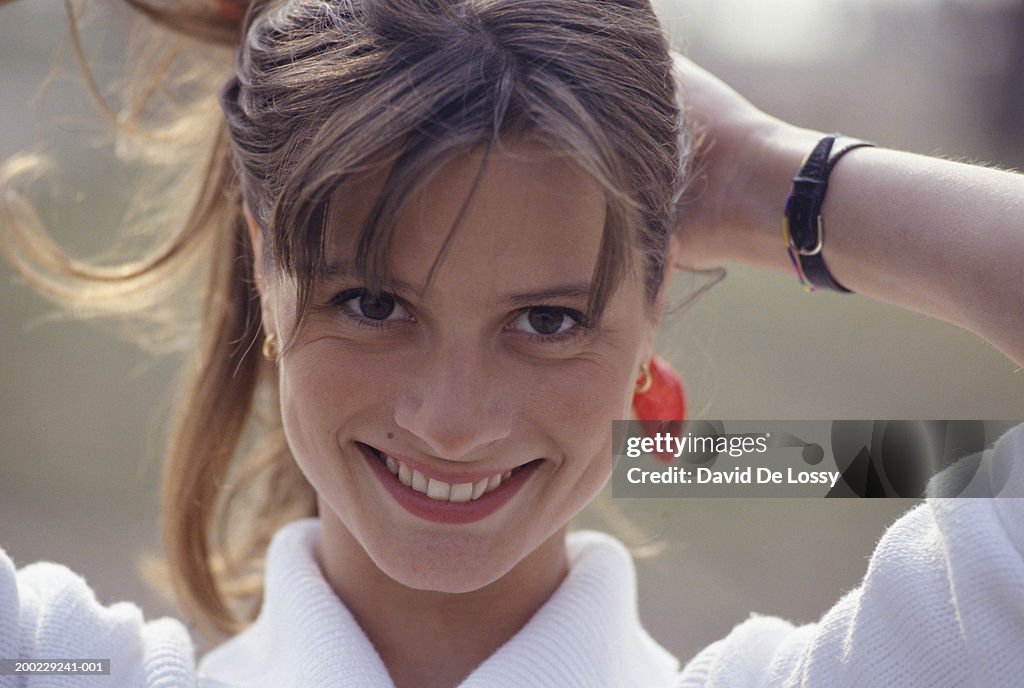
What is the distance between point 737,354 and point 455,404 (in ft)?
4.99

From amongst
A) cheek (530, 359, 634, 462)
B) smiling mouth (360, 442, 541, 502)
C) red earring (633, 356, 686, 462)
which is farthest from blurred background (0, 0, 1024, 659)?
smiling mouth (360, 442, 541, 502)

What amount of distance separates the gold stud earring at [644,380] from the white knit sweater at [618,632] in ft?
0.69

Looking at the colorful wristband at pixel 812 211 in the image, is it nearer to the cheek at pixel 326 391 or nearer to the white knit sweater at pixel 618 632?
the white knit sweater at pixel 618 632

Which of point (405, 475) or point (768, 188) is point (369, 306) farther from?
point (768, 188)

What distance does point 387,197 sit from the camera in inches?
44.3

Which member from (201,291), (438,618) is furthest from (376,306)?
(201,291)

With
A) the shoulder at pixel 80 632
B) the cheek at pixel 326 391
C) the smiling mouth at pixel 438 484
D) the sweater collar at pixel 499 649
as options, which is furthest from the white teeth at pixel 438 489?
the shoulder at pixel 80 632

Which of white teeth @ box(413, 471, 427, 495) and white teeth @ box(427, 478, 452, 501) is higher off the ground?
white teeth @ box(413, 471, 427, 495)

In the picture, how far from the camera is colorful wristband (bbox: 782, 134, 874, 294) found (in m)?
1.42

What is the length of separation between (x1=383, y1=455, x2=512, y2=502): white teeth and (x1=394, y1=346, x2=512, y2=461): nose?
0.06 m

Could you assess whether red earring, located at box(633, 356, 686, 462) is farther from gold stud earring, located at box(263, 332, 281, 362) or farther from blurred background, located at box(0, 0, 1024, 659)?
gold stud earring, located at box(263, 332, 281, 362)

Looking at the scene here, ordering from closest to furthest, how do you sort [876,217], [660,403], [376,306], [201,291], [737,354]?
[376,306] < [876,217] < [660,403] < [201,291] < [737,354]

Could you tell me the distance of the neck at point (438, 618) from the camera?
139cm

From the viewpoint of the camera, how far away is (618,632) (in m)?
1.46
